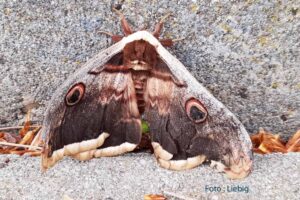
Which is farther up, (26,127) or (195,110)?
(195,110)

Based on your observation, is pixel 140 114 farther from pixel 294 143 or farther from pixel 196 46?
pixel 294 143

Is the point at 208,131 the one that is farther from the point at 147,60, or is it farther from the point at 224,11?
the point at 224,11

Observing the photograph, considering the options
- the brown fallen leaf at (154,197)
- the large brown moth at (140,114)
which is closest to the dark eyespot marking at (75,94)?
the large brown moth at (140,114)

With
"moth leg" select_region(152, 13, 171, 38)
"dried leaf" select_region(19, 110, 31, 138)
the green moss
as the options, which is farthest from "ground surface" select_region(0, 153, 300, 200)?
"moth leg" select_region(152, 13, 171, 38)

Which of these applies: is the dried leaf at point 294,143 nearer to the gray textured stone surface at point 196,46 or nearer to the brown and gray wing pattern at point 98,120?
the gray textured stone surface at point 196,46

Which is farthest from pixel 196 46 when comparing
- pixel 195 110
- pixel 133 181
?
pixel 133 181

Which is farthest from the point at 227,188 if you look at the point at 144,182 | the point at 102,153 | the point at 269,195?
the point at 102,153
